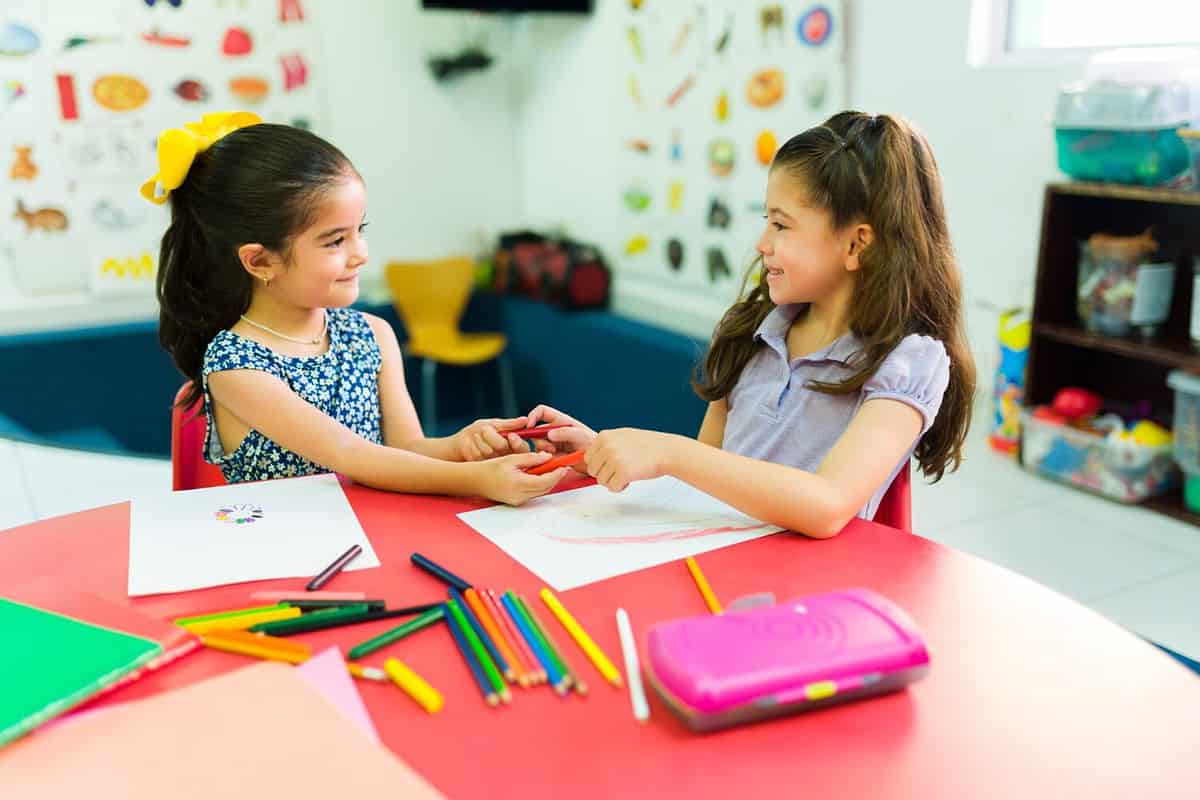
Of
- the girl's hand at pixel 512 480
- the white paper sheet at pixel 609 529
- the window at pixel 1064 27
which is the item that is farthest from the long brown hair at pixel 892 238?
the window at pixel 1064 27

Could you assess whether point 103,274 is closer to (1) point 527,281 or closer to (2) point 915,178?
(1) point 527,281

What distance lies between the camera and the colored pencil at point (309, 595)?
973 millimetres

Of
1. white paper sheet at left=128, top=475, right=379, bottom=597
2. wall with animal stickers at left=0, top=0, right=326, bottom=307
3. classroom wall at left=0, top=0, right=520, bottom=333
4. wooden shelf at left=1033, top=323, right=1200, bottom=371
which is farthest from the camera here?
classroom wall at left=0, top=0, right=520, bottom=333

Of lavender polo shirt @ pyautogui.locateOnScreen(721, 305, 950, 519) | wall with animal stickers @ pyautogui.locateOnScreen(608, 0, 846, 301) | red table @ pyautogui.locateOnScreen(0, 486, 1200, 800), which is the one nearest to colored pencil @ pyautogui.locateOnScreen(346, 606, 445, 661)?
red table @ pyautogui.locateOnScreen(0, 486, 1200, 800)

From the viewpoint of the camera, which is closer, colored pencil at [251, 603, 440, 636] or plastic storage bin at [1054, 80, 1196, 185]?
colored pencil at [251, 603, 440, 636]

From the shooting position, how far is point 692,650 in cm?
80

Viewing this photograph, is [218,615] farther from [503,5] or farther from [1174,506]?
[503,5]

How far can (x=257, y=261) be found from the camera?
1.55m

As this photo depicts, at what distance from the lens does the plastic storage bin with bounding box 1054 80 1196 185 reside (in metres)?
2.49

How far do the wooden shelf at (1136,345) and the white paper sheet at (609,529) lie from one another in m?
1.79

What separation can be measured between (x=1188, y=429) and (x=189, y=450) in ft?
7.55

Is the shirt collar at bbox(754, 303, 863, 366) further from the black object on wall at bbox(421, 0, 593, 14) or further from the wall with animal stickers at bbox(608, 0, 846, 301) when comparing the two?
the black object on wall at bbox(421, 0, 593, 14)

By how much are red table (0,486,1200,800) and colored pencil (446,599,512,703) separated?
0.01 metres

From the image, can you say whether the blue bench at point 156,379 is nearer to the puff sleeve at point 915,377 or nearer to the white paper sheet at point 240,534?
the puff sleeve at point 915,377
